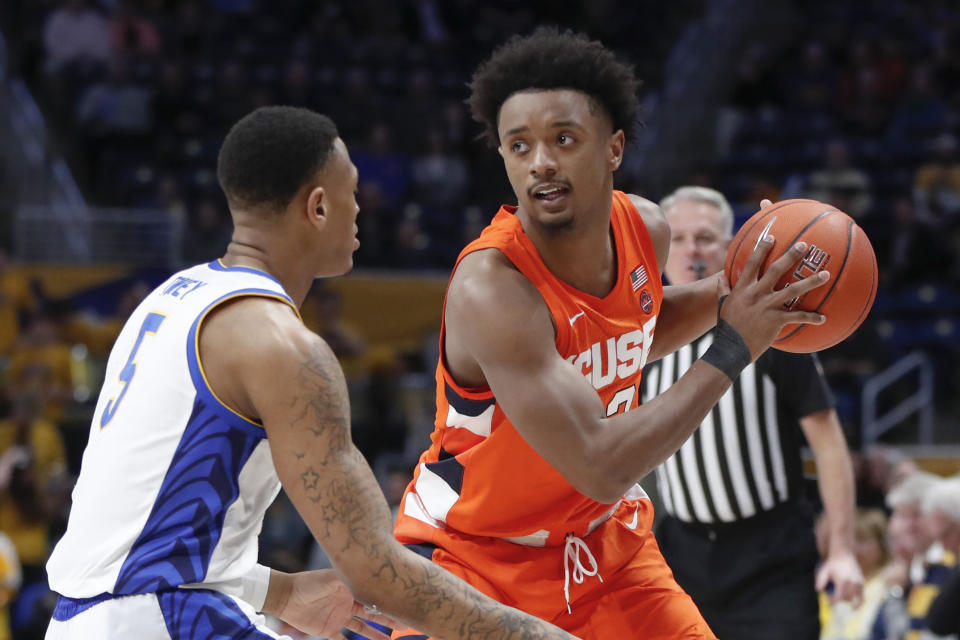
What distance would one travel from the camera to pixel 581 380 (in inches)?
115

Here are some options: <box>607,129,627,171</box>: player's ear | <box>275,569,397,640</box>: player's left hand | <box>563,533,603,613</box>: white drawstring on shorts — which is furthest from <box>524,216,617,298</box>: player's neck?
<box>275,569,397,640</box>: player's left hand

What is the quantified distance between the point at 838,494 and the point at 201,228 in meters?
7.35

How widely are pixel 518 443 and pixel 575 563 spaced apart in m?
0.38

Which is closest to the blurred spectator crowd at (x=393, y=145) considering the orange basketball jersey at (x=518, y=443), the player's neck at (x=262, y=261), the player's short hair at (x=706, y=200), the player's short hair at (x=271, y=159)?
the player's short hair at (x=706, y=200)

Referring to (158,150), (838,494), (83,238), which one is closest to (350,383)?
(83,238)

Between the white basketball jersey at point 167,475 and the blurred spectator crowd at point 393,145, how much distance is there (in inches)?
192

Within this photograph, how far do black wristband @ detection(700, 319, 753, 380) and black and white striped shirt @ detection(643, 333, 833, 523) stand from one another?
1579mm

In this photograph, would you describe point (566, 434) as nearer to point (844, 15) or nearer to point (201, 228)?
point (201, 228)

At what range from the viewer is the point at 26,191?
1166 cm

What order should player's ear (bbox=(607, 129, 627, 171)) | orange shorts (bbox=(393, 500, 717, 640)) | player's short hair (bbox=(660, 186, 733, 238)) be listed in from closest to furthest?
orange shorts (bbox=(393, 500, 717, 640)) → player's ear (bbox=(607, 129, 627, 171)) → player's short hair (bbox=(660, 186, 733, 238))

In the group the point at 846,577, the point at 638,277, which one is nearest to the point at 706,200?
the point at 638,277

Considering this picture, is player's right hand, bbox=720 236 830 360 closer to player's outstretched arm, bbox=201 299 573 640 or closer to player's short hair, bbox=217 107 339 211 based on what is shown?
player's outstretched arm, bbox=201 299 573 640

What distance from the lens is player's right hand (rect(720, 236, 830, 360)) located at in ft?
9.70

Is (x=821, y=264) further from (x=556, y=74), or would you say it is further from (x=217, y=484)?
(x=217, y=484)
